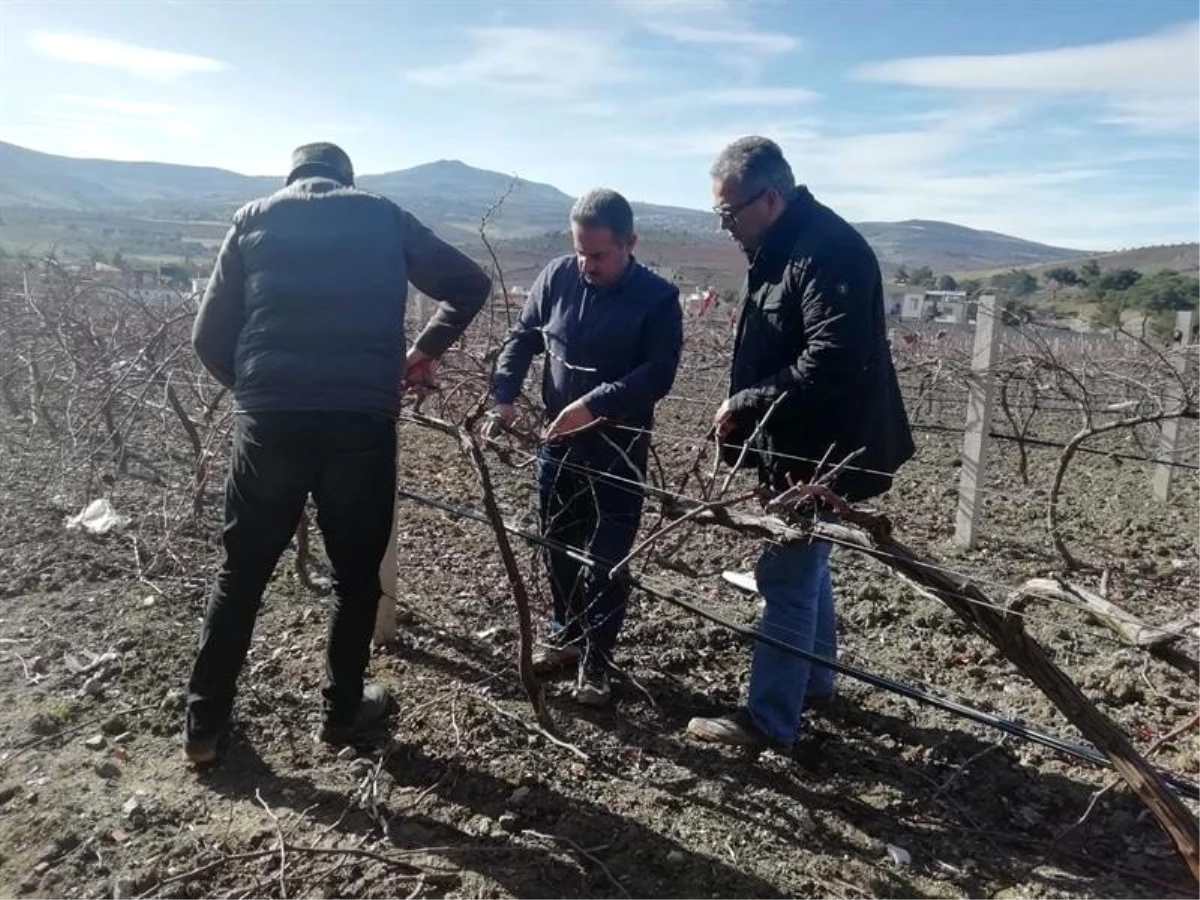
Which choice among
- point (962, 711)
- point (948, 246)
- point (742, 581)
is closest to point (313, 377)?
point (962, 711)

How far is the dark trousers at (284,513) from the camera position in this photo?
252 centimetres

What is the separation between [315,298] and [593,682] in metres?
1.52

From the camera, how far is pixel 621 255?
9.68ft

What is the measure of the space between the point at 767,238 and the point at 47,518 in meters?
4.13

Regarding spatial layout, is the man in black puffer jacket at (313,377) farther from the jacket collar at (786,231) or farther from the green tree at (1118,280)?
the green tree at (1118,280)

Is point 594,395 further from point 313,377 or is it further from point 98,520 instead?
point 98,520

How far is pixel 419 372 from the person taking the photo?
2961mm

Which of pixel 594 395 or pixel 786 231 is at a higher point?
pixel 786 231

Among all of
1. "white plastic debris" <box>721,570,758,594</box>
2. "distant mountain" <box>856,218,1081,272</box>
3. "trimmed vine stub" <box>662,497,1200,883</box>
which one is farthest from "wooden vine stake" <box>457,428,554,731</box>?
"distant mountain" <box>856,218,1081,272</box>

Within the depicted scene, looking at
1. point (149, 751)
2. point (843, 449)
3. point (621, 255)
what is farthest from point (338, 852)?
point (621, 255)

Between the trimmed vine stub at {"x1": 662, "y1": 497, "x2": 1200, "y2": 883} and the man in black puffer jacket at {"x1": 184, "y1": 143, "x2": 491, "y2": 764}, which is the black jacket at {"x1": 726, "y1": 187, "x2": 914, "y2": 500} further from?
the man in black puffer jacket at {"x1": 184, "y1": 143, "x2": 491, "y2": 764}

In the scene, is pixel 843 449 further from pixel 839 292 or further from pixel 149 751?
pixel 149 751

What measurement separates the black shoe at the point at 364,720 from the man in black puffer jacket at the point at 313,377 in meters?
0.14

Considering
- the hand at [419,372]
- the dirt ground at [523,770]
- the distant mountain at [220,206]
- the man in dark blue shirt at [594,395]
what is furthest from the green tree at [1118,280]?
the hand at [419,372]
